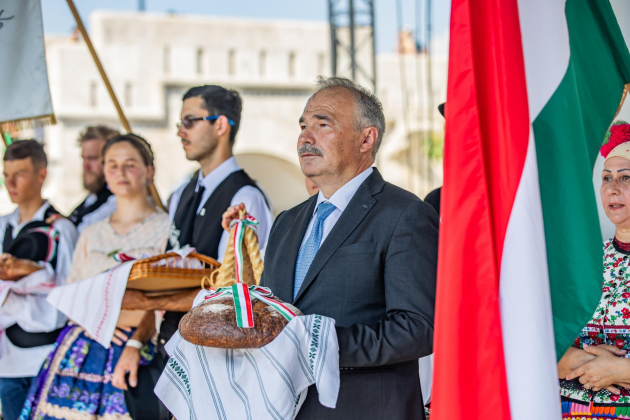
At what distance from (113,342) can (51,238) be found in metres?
0.96

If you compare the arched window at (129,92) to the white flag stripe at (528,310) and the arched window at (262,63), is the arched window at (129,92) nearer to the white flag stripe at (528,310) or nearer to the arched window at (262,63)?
the arched window at (262,63)

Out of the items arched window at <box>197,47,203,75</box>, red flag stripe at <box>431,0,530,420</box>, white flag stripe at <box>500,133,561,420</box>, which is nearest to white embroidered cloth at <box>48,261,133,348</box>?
red flag stripe at <box>431,0,530,420</box>

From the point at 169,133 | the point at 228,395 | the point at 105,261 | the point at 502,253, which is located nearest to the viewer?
the point at 502,253

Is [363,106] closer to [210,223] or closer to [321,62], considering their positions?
[210,223]

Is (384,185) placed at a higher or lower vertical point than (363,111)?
lower

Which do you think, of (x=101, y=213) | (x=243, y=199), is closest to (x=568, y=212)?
(x=243, y=199)

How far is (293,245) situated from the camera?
7.84 ft

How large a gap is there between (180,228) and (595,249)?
2.45m

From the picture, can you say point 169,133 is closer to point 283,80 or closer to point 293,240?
point 283,80

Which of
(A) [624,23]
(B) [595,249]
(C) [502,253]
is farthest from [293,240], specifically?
(A) [624,23]

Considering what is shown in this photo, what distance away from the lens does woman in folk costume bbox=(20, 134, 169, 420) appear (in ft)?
11.5

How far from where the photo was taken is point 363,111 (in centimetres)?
244

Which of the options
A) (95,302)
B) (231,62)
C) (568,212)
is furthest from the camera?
(231,62)

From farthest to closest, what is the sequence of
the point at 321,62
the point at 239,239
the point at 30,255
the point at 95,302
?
the point at 321,62 → the point at 30,255 → the point at 95,302 → the point at 239,239
